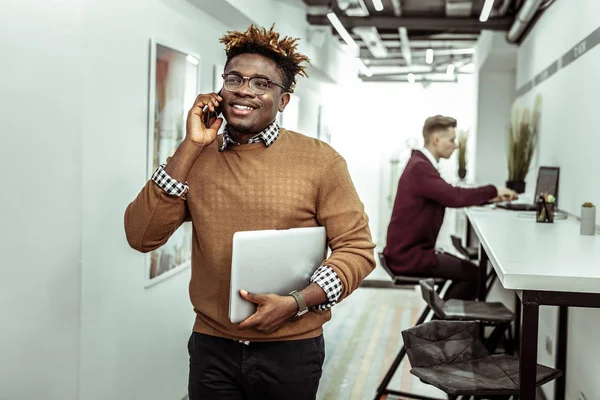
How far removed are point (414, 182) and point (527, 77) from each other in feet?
10.1

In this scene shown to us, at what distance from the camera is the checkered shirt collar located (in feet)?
6.17


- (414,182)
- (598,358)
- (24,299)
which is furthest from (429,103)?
(24,299)

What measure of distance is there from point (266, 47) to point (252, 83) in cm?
10

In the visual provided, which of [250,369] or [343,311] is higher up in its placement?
[250,369]

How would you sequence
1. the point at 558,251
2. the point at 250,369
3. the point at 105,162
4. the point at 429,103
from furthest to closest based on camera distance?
the point at 429,103, the point at 105,162, the point at 558,251, the point at 250,369

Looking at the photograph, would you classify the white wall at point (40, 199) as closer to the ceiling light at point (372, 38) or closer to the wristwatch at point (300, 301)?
the wristwatch at point (300, 301)

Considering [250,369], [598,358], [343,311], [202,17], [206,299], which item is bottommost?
[343,311]

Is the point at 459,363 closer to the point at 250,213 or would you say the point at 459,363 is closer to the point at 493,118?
the point at 250,213

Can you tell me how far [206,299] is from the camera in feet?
6.04

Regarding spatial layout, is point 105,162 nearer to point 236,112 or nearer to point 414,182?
point 236,112

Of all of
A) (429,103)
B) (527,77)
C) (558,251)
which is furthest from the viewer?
(429,103)

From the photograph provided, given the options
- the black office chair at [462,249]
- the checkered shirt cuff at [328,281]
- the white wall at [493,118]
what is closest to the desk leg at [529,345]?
the checkered shirt cuff at [328,281]

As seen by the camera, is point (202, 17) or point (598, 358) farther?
point (202, 17)

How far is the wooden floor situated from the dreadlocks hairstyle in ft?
9.07
